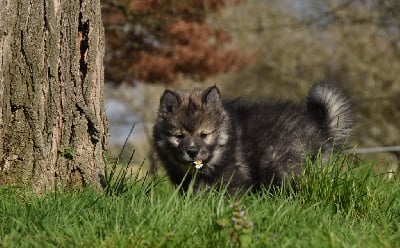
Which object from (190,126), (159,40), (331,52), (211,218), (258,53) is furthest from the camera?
(331,52)

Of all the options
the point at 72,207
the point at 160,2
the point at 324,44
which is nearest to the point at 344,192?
the point at 72,207

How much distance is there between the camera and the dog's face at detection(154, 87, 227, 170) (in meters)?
5.82

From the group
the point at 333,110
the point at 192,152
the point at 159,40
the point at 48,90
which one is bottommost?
the point at 192,152

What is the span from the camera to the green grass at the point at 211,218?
11.4 feet

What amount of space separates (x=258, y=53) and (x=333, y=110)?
1663cm

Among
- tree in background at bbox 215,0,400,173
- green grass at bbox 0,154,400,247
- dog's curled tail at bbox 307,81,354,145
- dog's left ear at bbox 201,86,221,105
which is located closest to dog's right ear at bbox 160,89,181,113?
dog's left ear at bbox 201,86,221,105

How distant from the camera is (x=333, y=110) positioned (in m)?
6.43

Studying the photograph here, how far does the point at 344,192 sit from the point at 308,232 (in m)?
1.14

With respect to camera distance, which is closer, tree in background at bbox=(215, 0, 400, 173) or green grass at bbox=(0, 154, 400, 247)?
green grass at bbox=(0, 154, 400, 247)

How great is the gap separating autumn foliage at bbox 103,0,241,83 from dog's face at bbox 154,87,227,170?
18.3 ft

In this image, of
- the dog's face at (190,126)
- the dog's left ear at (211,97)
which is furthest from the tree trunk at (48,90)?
the dog's left ear at (211,97)

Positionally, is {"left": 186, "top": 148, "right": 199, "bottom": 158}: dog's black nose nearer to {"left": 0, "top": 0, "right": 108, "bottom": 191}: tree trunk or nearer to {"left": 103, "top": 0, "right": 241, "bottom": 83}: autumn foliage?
{"left": 0, "top": 0, "right": 108, "bottom": 191}: tree trunk

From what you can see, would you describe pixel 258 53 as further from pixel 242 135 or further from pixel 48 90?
pixel 48 90

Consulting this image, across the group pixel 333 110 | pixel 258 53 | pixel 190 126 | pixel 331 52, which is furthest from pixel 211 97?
pixel 331 52
